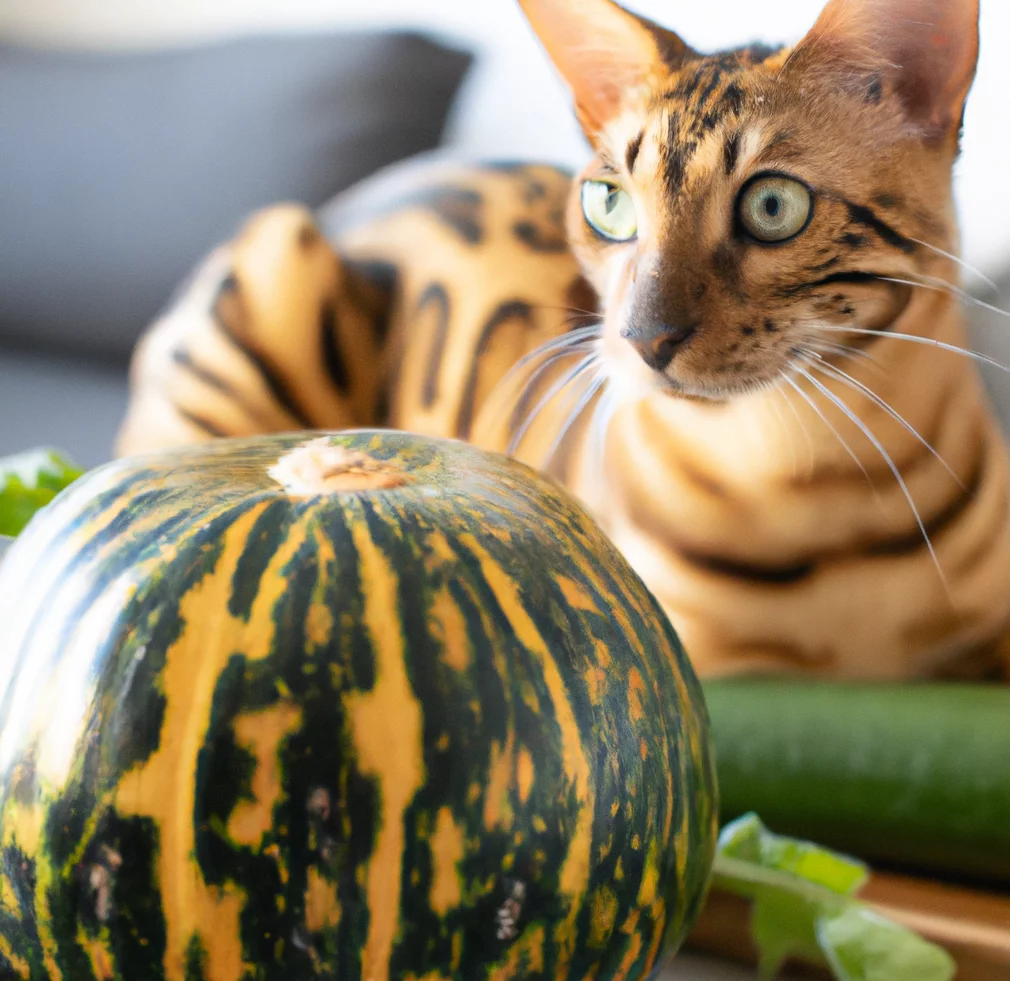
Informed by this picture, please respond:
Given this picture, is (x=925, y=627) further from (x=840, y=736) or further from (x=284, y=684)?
(x=284, y=684)

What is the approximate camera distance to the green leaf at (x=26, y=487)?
0.60 m

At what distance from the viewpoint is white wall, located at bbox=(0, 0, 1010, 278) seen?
785 mm

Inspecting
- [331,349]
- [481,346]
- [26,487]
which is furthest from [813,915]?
[331,349]

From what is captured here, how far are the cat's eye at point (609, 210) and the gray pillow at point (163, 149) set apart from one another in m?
1.10

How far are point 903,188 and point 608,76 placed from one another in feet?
0.51

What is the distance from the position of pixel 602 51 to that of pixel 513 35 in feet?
3.56

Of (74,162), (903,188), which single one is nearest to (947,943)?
(903,188)

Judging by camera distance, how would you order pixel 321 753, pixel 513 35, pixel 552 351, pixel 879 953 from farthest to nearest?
pixel 513 35, pixel 552 351, pixel 879 953, pixel 321 753

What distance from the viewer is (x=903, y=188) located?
55 cm

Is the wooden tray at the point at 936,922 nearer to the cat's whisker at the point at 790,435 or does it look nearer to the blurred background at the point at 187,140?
the cat's whisker at the point at 790,435

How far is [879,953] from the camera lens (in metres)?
0.46

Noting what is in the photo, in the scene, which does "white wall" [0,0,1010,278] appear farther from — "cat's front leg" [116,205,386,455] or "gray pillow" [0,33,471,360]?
"cat's front leg" [116,205,386,455]

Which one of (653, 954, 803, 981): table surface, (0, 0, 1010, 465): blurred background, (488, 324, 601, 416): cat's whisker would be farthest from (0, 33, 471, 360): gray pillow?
(653, 954, 803, 981): table surface

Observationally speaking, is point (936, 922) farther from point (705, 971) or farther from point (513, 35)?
point (513, 35)
